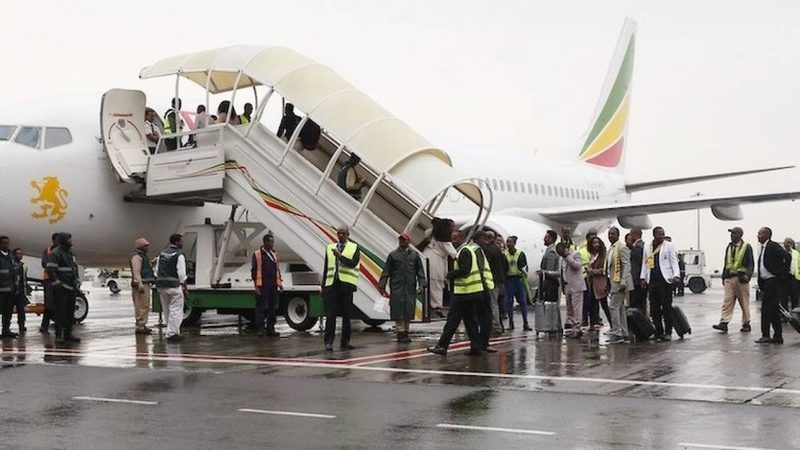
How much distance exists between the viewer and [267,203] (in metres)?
15.5

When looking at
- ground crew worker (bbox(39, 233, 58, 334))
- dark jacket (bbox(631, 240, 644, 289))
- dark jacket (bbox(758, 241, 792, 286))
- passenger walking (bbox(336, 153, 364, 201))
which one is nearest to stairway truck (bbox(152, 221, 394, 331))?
passenger walking (bbox(336, 153, 364, 201))

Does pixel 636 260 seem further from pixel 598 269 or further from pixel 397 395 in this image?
pixel 397 395

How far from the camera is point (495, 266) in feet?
52.1

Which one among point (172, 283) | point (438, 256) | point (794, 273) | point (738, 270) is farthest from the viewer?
point (794, 273)

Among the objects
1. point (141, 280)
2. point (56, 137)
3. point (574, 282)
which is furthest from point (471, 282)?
point (56, 137)

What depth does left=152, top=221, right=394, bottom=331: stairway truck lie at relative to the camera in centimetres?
1638

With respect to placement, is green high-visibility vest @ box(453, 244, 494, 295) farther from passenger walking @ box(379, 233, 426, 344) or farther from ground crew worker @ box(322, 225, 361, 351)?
ground crew worker @ box(322, 225, 361, 351)

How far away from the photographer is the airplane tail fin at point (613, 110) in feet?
112

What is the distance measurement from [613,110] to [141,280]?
22.4 m

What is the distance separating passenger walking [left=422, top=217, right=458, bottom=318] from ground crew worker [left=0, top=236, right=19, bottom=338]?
6.06 meters

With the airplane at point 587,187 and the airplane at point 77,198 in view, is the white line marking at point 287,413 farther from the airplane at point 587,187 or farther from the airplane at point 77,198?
the airplane at point 587,187

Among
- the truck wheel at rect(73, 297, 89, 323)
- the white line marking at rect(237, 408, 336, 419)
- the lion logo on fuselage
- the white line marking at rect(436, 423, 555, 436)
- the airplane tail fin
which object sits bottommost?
the white line marking at rect(436, 423, 555, 436)

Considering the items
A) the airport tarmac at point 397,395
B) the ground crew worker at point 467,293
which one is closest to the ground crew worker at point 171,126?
the airport tarmac at point 397,395

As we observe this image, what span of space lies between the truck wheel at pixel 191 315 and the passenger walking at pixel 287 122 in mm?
3235
